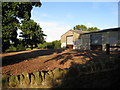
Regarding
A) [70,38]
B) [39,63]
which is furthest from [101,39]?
Answer: [39,63]

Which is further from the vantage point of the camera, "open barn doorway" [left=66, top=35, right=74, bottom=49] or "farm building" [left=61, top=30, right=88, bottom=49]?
"open barn doorway" [left=66, top=35, right=74, bottom=49]

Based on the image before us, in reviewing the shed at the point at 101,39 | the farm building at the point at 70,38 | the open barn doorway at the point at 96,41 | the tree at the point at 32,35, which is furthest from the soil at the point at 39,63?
the tree at the point at 32,35

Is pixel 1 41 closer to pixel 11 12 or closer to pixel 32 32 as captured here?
pixel 11 12

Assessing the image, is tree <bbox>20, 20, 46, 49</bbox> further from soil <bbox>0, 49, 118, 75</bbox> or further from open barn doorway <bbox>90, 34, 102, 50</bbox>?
soil <bbox>0, 49, 118, 75</bbox>

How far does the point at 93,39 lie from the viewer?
20.2 metres

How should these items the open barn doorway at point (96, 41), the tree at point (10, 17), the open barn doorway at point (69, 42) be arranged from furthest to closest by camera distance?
the open barn doorway at point (69, 42) → the open barn doorway at point (96, 41) → the tree at point (10, 17)

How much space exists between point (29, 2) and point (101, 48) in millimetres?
15892

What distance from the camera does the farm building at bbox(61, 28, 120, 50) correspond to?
54.9ft

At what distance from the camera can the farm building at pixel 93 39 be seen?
16719 mm

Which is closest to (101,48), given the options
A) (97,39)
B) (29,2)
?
(97,39)

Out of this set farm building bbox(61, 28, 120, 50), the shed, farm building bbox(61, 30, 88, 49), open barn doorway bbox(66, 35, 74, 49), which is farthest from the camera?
open barn doorway bbox(66, 35, 74, 49)

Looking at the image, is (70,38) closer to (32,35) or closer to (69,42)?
(69,42)

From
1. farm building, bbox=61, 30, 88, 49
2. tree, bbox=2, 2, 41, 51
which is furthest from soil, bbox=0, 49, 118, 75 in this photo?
farm building, bbox=61, 30, 88, 49

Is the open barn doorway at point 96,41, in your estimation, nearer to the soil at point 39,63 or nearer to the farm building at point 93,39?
the farm building at point 93,39
